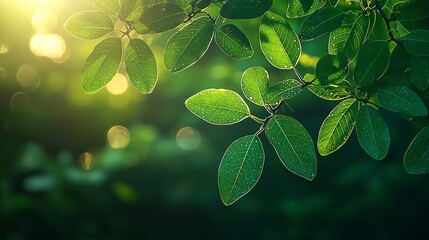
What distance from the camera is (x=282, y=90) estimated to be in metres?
0.81

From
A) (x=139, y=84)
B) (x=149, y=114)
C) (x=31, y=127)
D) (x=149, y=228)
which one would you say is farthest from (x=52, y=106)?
(x=139, y=84)

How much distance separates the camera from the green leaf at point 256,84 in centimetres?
81

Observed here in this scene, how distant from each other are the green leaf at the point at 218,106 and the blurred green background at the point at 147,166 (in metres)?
2.35

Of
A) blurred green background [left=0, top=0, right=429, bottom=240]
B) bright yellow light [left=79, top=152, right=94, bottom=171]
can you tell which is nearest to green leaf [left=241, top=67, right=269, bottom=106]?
blurred green background [left=0, top=0, right=429, bottom=240]

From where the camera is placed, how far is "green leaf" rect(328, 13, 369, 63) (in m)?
0.82

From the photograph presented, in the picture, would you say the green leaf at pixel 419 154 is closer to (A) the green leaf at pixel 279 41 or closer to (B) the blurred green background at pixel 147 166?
(A) the green leaf at pixel 279 41

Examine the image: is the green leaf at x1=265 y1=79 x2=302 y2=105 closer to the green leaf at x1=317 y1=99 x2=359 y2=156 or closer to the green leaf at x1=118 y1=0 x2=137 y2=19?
the green leaf at x1=317 y1=99 x2=359 y2=156

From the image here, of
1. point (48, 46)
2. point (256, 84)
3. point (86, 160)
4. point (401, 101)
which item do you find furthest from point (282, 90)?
point (48, 46)

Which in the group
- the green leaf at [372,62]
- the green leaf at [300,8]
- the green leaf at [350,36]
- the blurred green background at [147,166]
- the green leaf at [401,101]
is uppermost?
the green leaf at [300,8]

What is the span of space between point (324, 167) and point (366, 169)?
9.9 inches

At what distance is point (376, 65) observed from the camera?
80cm

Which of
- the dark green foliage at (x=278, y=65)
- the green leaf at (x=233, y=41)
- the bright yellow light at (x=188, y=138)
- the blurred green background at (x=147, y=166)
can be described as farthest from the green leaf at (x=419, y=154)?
the bright yellow light at (x=188, y=138)

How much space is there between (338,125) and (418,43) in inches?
5.3

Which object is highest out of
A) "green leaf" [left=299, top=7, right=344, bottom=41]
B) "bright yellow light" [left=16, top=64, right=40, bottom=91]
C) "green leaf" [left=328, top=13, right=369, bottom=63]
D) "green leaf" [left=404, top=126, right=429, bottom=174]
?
"green leaf" [left=299, top=7, right=344, bottom=41]
